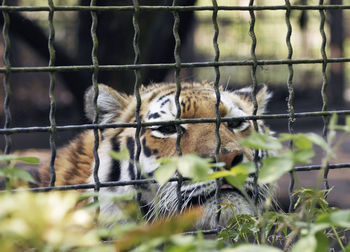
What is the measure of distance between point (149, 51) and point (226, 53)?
4792 mm

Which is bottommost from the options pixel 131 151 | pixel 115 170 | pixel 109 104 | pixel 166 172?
pixel 115 170

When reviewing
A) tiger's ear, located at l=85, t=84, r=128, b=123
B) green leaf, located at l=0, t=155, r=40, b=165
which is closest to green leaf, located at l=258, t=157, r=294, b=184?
green leaf, located at l=0, t=155, r=40, b=165

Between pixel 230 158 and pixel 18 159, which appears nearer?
pixel 18 159

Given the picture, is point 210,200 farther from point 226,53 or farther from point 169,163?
point 226,53

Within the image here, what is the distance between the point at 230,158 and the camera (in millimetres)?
2488

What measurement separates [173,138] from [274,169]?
184cm

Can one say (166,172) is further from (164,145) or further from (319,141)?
(164,145)

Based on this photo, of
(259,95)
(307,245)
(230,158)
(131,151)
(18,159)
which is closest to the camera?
(307,245)

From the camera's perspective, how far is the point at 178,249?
94 cm

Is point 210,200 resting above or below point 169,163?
below

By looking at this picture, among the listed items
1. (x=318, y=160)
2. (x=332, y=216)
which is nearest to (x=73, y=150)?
(x=332, y=216)

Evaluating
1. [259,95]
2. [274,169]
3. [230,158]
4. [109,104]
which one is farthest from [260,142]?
[259,95]

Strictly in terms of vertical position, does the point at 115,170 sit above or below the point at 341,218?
below

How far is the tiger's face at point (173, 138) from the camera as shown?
102 inches
